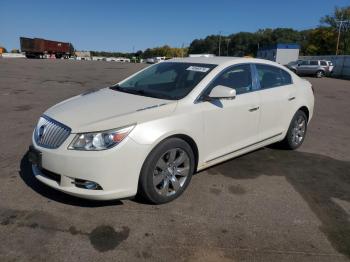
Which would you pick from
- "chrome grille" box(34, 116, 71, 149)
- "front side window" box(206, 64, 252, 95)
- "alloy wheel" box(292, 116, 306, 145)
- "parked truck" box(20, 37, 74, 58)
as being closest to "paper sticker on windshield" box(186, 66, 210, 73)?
"front side window" box(206, 64, 252, 95)

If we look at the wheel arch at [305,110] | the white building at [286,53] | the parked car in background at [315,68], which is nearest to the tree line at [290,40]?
the white building at [286,53]

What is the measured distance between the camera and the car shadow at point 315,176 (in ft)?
11.2

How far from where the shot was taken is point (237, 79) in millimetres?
4590

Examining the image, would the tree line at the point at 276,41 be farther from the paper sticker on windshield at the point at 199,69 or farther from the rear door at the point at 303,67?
the paper sticker on windshield at the point at 199,69

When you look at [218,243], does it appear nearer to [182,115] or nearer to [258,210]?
[258,210]

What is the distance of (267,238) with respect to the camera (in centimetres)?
316

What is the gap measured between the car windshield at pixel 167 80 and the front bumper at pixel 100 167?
0.99m

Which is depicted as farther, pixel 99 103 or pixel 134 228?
pixel 99 103

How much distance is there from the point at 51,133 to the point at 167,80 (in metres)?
1.75

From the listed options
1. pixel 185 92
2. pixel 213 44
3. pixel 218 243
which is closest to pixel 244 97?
pixel 185 92

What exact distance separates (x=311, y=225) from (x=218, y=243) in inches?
40.4

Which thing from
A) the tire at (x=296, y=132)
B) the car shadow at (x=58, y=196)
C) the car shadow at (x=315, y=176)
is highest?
the tire at (x=296, y=132)

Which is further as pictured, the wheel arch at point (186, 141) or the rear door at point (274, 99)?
the rear door at point (274, 99)

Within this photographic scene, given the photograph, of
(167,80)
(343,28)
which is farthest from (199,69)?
(343,28)
